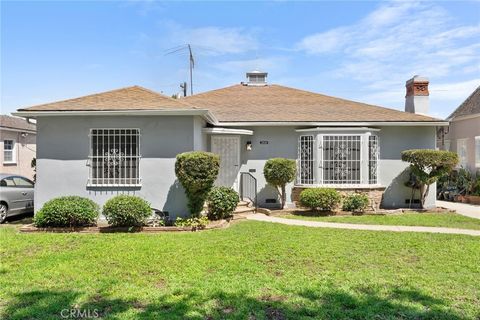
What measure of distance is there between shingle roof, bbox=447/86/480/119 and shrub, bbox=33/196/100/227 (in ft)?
66.6

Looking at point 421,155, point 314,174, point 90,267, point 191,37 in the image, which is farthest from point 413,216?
point 191,37

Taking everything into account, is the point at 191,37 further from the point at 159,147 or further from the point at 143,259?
the point at 143,259

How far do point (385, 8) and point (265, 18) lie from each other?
188 inches

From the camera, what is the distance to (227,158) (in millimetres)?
13477

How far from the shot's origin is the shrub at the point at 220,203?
10703 millimetres

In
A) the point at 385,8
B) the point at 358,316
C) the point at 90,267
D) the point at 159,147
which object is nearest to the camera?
the point at 358,316

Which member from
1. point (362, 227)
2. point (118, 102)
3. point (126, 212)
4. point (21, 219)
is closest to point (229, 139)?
point (118, 102)

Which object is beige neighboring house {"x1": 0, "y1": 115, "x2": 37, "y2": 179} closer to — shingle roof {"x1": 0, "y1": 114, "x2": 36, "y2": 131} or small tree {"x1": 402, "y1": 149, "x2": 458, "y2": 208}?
shingle roof {"x1": 0, "y1": 114, "x2": 36, "y2": 131}

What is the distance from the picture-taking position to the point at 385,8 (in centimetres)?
1155

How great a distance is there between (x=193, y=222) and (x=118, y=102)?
4.62m

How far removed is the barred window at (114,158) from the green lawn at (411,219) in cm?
541

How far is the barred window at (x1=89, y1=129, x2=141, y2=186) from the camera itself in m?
10.7

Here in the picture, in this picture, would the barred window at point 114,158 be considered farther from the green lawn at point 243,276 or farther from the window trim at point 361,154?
the window trim at point 361,154

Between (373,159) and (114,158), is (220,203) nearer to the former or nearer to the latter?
(114,158)
